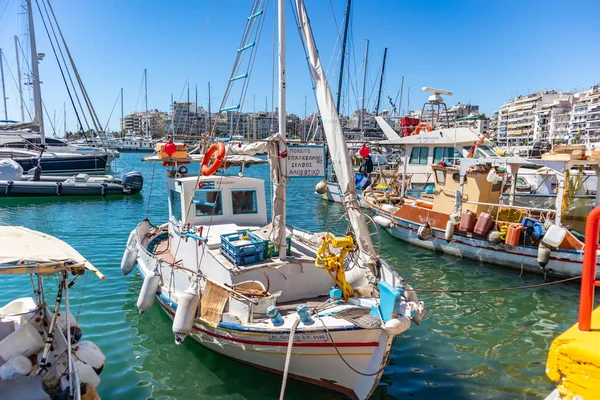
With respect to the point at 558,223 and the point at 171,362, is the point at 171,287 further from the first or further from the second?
the point at 558,223

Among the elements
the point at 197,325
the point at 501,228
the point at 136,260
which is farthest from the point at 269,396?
the point at 501,228

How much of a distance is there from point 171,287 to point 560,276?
39.6ft

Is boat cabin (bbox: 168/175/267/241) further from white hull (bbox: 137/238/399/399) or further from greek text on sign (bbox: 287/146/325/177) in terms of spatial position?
white hull (bbox: 137/238/399/399)

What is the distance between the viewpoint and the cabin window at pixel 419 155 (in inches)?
971

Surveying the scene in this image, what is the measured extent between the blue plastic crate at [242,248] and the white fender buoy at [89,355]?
2.76 m

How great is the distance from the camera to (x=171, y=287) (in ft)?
29.7

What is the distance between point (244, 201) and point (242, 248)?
8.75 feet

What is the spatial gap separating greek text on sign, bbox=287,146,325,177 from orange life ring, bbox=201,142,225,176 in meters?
1.38

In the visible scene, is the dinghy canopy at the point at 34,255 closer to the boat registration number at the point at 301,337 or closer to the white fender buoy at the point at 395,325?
the boat registration number at the point at 301,337

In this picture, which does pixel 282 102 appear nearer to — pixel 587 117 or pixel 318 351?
pixel 318 351

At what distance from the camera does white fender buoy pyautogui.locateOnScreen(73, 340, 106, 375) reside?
637 centimetres

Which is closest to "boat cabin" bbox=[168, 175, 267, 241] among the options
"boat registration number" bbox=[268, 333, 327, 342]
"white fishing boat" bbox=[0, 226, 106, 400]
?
"white fishing boat" bbox=[0, 226, 106, 400]

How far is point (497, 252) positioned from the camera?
14.4 meters

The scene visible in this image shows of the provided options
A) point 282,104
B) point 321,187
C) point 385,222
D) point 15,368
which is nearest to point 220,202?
point 282,104
